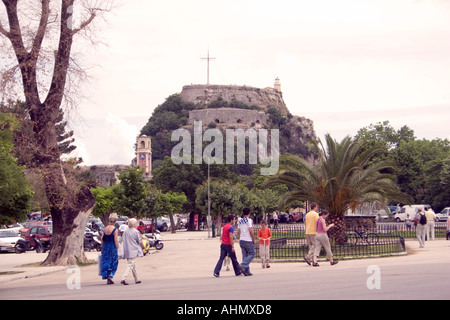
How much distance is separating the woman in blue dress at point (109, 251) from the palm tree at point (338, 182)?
11.0 metres

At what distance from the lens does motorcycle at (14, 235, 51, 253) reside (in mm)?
34156

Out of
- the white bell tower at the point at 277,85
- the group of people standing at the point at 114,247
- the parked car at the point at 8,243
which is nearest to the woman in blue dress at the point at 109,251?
the group of people standing at the point at 114,247

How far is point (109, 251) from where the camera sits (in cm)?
1578

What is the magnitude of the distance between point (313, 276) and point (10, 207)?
394 inches

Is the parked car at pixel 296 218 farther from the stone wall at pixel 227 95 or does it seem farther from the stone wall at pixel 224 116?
the stone wall at pixel 227 95

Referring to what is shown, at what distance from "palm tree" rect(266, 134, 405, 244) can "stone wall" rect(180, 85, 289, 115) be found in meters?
146

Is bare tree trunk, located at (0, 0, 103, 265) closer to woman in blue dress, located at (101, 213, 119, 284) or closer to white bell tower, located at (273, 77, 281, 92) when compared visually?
woman in blue dress, located at (101, 213, 119, 284)

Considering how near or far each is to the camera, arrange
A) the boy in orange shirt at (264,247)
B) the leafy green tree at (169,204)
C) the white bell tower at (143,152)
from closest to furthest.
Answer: the boy in orange shirt at (264,247) → the leafy green tree at (169,204) → the white bell tower at (143,152)

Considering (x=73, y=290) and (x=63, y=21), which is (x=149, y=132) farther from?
(x=73, y=290)

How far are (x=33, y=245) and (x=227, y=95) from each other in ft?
463

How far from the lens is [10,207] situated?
2041cm

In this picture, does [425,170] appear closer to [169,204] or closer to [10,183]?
[169,204]

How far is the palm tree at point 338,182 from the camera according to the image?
83.3 feet
